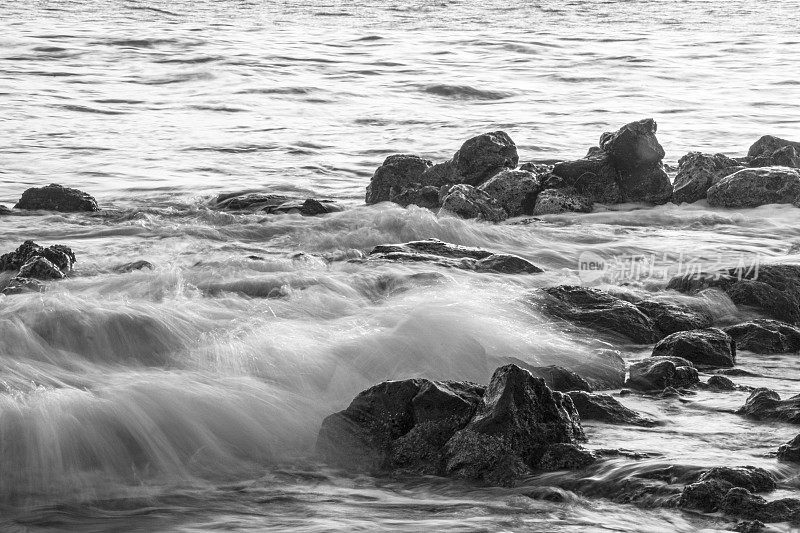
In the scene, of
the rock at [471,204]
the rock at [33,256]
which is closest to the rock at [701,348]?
the rock at [33,256]

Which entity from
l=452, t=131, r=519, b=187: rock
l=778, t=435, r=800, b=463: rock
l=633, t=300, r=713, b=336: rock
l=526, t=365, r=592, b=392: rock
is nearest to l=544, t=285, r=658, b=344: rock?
l=633, t=300, r=713, b=336: rock

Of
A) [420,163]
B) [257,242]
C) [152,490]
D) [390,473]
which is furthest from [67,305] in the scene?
[420,163]

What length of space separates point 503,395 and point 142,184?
27.6 ft

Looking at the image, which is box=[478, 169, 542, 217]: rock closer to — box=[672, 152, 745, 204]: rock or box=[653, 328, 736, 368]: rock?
box=[672, 152, 745, 204]: rock

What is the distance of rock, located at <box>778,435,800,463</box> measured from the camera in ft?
13.7

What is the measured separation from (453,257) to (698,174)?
4518mm

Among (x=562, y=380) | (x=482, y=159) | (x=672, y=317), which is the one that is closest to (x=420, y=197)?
(x=482, y=159)

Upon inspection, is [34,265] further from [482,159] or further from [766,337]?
[482,159]

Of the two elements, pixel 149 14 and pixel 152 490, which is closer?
pixel 152 490

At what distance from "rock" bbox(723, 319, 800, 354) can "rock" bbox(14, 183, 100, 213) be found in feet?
21.9

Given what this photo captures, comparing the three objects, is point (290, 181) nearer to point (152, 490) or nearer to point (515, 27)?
point (152, 490)

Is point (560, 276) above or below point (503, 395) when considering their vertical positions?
below

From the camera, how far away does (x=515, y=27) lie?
26141mm

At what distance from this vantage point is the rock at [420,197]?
10641mm
